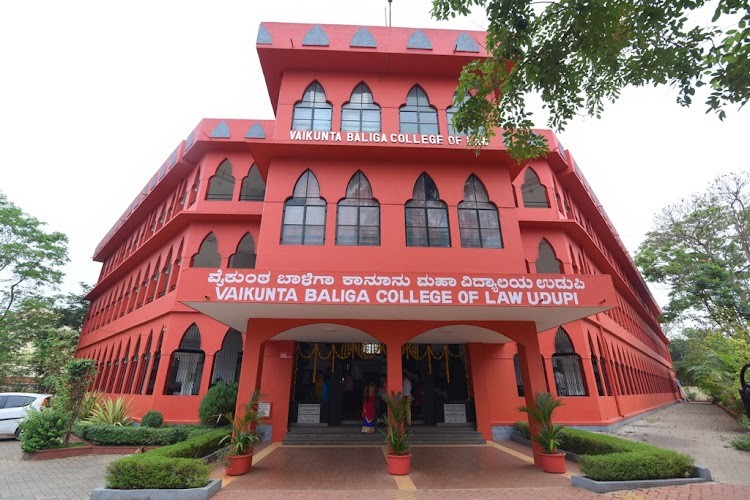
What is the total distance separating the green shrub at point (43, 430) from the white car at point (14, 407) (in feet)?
9.26

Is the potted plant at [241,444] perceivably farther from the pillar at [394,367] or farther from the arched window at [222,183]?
the arched window at [222,183]

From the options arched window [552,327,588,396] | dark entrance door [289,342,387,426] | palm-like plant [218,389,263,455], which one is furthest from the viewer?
arched window [552,327,588,396]

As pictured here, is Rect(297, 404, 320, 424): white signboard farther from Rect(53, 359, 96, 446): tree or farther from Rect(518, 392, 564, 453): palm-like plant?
Rect(518, 392, 564, 453): palm-like plant

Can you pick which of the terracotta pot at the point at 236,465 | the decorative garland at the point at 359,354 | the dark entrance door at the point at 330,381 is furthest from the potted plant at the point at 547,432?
the terracotta pot at the point at 236,465

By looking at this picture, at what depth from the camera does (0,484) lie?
7391 mm

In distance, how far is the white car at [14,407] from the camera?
12156mm

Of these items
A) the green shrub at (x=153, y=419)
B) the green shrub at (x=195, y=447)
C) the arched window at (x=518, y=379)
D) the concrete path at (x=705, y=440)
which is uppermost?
the arched window at (x=518, y=379)

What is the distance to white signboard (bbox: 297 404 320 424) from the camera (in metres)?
11.8

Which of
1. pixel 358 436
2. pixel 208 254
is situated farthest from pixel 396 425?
pixel 208 254

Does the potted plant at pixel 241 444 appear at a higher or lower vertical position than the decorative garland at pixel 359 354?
lower

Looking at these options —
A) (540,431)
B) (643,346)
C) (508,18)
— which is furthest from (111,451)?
(643,346)

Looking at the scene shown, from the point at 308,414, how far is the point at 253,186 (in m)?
10.2

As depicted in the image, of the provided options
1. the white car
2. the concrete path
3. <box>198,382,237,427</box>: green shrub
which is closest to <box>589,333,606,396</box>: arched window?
the concrete path

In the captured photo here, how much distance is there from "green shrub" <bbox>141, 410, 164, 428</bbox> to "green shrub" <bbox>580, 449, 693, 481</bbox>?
11.9 m
